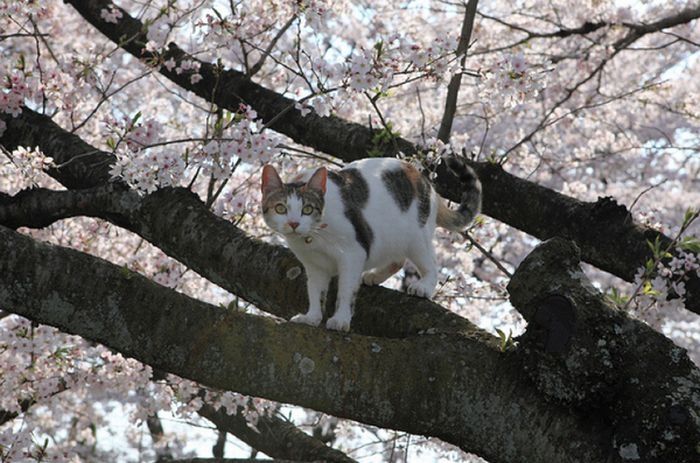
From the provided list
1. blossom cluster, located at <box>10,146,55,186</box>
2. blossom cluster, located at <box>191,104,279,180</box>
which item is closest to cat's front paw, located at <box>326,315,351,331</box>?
blossom cluster, located at <box>191,104,279,180</box>

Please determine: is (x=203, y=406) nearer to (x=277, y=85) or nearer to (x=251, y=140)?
(x=251, y=140)

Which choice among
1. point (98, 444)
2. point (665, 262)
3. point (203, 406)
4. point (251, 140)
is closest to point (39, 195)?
point (251, 140)

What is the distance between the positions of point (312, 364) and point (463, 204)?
2.03 m

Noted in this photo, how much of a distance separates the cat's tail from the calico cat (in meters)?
0.22

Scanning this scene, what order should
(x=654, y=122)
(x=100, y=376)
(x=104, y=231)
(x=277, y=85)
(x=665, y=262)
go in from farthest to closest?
(x=654, y=122), (x=277, y=85), (x=104, y=231), (x=100, y=376), (x=665, y=262)

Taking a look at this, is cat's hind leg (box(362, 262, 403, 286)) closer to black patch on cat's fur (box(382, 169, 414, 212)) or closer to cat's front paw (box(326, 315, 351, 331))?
black patch on cat's fur (box(382, 169, 414, 212))

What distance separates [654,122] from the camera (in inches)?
602

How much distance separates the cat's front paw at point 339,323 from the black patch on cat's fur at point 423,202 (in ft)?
2.74

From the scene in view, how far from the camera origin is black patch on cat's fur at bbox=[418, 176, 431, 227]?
428 cm

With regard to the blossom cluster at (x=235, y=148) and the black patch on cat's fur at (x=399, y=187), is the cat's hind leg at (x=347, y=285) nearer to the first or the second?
the black patch on cat's fur at (x=399, y=187)

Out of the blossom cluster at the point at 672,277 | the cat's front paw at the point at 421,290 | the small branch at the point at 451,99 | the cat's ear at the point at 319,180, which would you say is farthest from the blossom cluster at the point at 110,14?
the blossom cluster at the point at 672,277

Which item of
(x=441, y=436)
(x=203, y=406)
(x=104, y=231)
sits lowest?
(x=441, y=436)

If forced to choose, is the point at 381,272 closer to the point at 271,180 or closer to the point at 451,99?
the point at 271,180

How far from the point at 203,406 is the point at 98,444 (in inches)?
397
